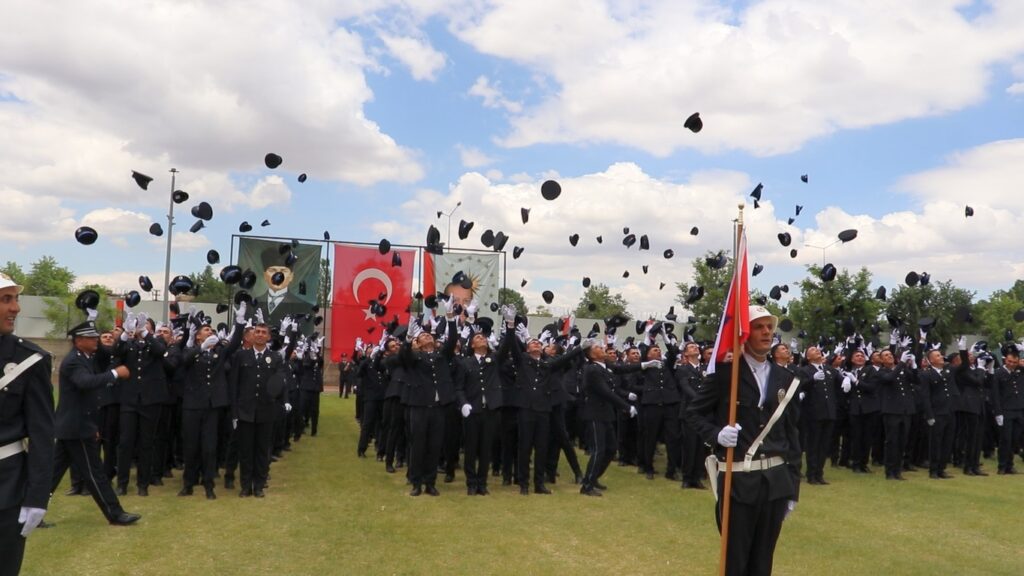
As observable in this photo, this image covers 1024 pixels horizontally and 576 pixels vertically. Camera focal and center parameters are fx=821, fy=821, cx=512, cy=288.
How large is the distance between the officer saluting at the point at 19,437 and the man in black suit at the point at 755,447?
3.73m

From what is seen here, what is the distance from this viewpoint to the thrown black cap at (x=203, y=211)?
547 inches

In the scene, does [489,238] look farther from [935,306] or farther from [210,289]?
[210,289]

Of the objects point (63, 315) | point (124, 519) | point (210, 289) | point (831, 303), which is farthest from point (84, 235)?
point (210, 289)

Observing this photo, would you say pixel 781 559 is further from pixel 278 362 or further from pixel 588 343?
pixel 278 362

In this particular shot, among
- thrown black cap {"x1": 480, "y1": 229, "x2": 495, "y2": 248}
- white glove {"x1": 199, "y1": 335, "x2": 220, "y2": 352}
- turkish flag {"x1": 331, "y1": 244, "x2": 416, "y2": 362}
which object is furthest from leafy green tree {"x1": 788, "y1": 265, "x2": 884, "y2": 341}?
white glove {"x1": 199, "y1": 335, "x2": 220, "y2": 352}

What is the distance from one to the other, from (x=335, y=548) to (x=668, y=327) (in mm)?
8532

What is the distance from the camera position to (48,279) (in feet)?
246

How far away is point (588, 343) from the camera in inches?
475

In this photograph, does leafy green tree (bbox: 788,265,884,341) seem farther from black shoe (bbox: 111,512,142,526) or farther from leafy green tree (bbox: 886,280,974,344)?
black shoe (bbox: 111,512,142,526)

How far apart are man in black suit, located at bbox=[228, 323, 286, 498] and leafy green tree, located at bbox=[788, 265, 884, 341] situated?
33.5 meters

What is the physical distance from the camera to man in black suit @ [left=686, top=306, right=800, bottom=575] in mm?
4934

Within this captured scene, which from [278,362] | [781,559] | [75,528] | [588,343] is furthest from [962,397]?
[75,528]

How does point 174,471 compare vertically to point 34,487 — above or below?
below

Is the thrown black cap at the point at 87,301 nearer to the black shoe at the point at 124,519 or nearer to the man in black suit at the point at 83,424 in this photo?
the man in black suit at the point at 83,424
